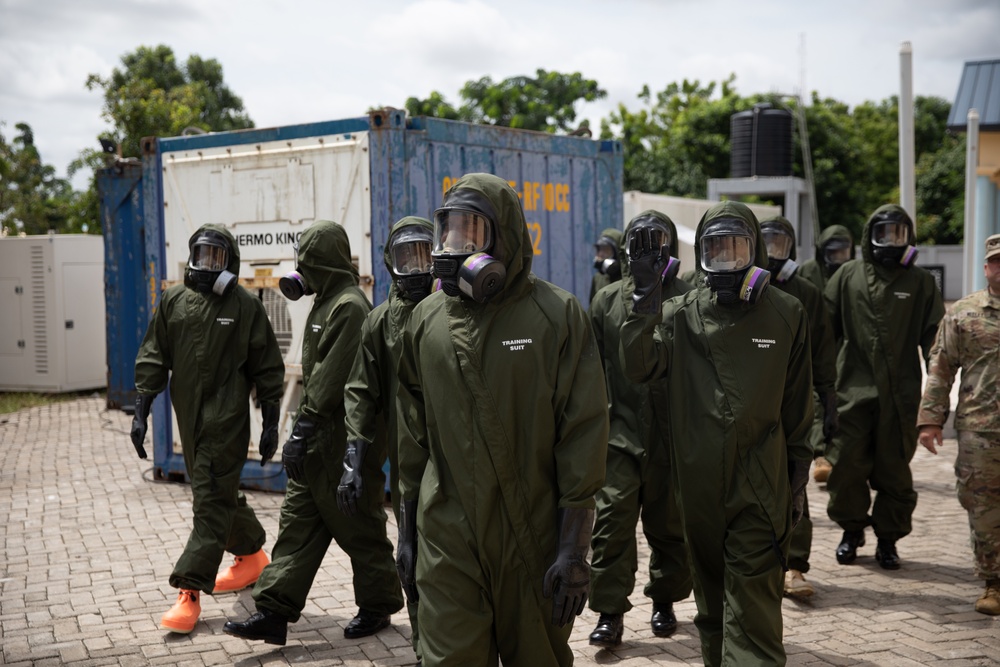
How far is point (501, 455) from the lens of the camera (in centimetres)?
342

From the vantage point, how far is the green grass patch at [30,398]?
15.6 meters

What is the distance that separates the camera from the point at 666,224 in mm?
6074

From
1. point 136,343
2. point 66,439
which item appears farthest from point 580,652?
point 136,343

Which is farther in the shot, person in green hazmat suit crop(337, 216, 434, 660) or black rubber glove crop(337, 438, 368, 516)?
person in green hazmat suit crop(337, 216, 434, 660)

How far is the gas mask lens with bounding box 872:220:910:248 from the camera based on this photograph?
6.87 meters

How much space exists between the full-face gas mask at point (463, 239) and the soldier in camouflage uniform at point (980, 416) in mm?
3491

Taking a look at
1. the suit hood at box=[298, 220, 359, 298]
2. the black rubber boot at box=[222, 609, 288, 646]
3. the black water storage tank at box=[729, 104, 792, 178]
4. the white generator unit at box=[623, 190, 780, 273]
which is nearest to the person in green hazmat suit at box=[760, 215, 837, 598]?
the suit hood at box=[298, 220, 359, 298]

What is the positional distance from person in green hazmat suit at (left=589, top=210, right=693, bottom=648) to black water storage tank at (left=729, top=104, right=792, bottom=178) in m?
23.0

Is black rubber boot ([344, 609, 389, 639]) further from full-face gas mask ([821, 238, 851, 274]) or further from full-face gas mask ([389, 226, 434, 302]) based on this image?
full-face gas mask ([821, 238, 851, 274])

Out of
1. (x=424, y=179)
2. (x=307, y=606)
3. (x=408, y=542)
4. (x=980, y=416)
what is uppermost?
(x=424, y=179)

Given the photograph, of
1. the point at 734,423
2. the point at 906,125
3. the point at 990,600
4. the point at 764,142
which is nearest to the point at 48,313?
the point at 906,125

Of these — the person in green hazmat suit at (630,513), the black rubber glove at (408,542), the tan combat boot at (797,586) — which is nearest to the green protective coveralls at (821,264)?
the tan combat boot at (797,586)

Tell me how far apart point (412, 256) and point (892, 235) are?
3332 mm

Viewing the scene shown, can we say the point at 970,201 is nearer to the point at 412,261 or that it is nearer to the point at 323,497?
the point at 412,261
